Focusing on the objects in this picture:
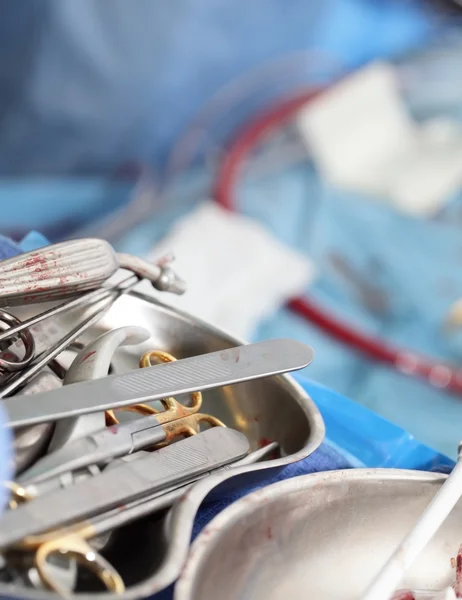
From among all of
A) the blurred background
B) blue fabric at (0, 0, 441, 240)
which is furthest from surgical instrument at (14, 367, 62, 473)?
blue fabric at (0, 0, 441, 240)

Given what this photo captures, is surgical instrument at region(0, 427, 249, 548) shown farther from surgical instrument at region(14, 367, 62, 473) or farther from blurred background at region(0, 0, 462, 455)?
blurred background at region(0, 0, 462, 455)

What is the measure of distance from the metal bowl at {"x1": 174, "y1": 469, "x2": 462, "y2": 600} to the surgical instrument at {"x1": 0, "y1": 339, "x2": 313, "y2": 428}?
0.05 meters

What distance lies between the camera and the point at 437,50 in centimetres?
153

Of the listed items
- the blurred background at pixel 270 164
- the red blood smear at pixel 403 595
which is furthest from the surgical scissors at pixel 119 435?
the blurred background at pixel 270 164

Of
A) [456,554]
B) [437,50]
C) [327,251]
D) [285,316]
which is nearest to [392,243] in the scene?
[327,251]

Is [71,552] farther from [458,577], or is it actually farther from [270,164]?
[270,164]

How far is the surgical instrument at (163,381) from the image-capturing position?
0.30 m

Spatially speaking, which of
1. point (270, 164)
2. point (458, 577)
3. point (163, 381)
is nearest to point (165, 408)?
point (163, 381)

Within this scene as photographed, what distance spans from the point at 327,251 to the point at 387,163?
0.28 m

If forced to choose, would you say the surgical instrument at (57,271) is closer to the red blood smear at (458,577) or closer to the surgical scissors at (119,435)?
the surgical scissors at (119,435)

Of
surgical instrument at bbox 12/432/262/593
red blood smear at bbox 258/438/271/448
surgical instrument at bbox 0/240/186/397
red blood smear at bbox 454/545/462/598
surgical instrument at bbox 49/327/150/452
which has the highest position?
surgical instrument at bbox 0/240/186/397

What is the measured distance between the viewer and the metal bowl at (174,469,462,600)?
0.31 m

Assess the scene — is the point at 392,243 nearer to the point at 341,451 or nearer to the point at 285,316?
the point at 285,316

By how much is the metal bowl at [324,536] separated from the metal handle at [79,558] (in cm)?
5
